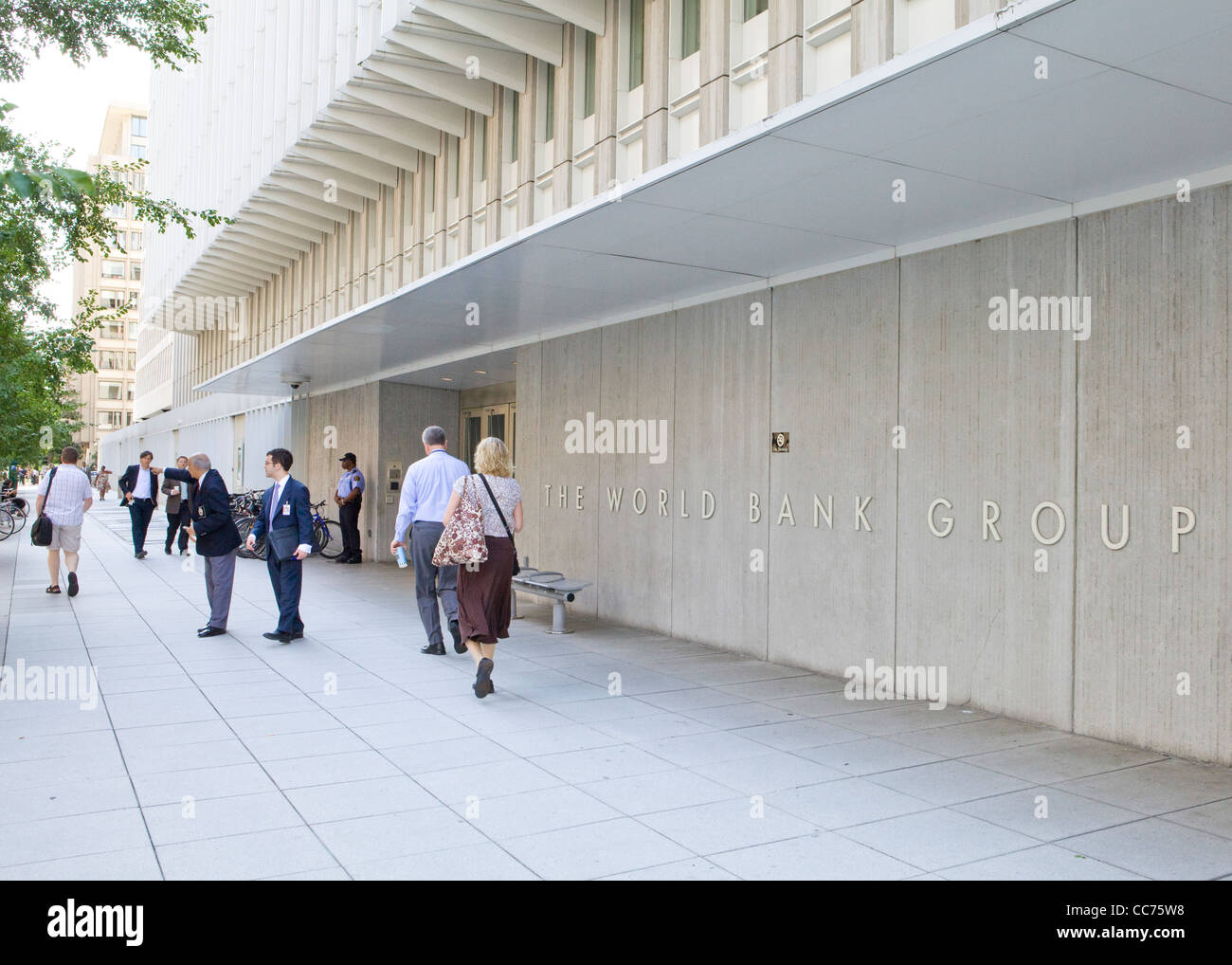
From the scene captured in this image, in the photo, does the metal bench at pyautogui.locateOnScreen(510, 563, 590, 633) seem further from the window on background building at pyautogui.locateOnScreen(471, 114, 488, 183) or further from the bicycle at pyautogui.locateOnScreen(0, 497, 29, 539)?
the bicycle at pyautogui.locateOnScreen(0, 497, 29, 539)

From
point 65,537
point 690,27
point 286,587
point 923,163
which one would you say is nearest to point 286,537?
point 286,587

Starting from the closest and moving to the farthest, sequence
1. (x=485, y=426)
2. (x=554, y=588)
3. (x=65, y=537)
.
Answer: (x=554, y=588) < (x=65, y=537) < (x=485, y=426)

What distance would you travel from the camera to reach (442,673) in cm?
797

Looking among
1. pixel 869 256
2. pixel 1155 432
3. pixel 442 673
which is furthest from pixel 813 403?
pixel 442 673

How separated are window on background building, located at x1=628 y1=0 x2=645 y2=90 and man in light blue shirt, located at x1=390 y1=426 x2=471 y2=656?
3.42m

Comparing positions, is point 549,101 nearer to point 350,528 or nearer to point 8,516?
point 350,528

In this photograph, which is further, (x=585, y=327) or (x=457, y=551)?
(x=585, y=327)

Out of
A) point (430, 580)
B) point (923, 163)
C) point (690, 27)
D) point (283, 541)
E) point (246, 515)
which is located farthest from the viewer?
point (246, 515)

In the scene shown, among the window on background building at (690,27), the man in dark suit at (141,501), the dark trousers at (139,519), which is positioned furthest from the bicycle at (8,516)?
the window on background building at (690,27)

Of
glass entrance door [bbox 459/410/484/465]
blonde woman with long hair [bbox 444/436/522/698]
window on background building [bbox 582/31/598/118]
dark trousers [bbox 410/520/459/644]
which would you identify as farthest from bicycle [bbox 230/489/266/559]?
blonde woman with long hair [bbox 444/436/522/698]

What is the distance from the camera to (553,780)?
5145mm

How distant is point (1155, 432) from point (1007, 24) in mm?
2881

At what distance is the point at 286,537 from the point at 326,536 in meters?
9.44
